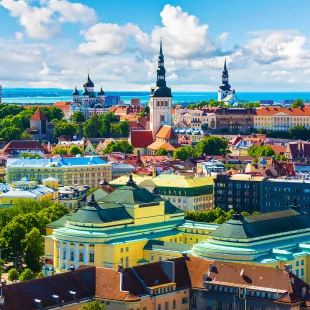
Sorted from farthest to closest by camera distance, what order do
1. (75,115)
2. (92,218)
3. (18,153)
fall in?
(75,115)
(18,153)
(92,218)

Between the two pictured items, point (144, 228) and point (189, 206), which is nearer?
point (144, 228)

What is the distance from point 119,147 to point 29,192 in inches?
2172

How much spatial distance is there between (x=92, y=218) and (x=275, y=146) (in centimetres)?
8720

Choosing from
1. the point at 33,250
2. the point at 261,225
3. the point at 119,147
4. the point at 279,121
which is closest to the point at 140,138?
the point at 119,147

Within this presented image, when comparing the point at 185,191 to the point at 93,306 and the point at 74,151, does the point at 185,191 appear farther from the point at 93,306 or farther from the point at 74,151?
the point at 74,151

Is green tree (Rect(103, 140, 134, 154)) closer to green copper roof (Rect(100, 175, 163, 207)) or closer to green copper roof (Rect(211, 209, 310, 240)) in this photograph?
green copper roof (Rect(100, 175, 163, 207))

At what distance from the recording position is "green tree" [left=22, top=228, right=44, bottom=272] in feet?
244

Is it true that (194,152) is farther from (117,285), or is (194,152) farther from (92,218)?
(117,285)

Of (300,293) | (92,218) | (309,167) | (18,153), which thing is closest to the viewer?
(300,293)

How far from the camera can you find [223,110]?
199625 millimetres

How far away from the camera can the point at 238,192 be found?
10025cm

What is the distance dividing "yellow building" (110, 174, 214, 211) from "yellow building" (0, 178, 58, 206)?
6.57m

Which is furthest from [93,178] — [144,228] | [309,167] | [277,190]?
[144,228]

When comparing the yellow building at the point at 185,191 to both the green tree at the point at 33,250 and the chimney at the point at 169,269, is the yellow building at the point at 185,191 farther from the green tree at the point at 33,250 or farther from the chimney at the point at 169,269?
the chimney at the point at 169,269
